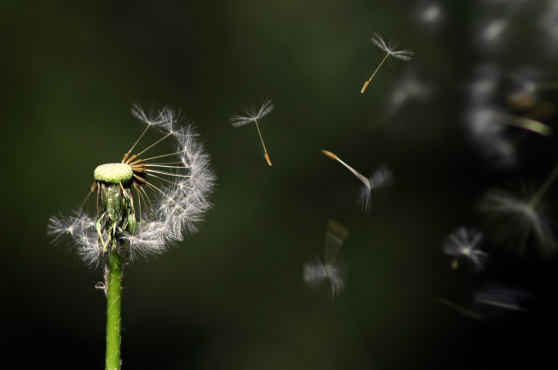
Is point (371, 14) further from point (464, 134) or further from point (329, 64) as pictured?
point (464, 134)

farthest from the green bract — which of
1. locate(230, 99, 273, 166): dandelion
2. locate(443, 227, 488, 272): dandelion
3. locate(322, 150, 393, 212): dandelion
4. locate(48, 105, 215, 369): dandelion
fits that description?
locate(443, 227, 488, 272): dandelion

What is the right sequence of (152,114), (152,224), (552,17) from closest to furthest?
1. (152,224)
2. (152,114)
3. (552,17)

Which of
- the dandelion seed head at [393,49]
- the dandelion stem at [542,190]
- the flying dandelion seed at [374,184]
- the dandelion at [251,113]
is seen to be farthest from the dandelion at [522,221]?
the dandelion at [251,113]

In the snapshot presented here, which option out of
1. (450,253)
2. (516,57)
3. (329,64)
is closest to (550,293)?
(450,253)

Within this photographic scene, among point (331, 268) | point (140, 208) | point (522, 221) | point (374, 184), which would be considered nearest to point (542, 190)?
point (522, 221)

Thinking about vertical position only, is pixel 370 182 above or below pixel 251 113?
below

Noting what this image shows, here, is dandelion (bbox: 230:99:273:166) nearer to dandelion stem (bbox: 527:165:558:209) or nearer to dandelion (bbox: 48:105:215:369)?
dandelion (bbox: 48:105:215:369)

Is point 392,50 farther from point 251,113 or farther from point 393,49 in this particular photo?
point 251,113
